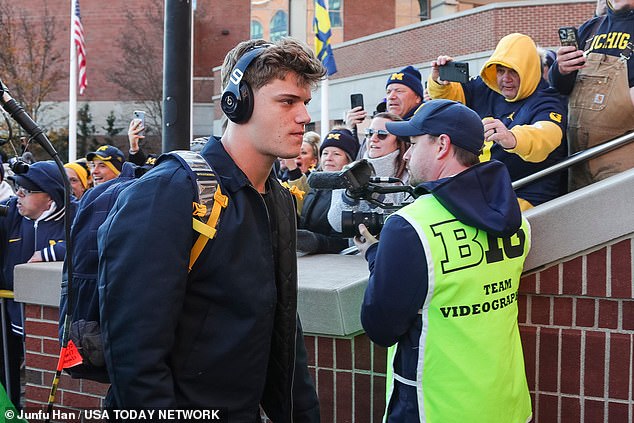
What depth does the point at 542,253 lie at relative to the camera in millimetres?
3273

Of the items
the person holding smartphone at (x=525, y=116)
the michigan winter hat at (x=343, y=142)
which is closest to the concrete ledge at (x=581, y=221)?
the person holding smartphone at (x=525, y=116)

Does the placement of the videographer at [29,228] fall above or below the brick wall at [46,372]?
above

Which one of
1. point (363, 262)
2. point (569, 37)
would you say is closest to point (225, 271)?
point (363, 262)

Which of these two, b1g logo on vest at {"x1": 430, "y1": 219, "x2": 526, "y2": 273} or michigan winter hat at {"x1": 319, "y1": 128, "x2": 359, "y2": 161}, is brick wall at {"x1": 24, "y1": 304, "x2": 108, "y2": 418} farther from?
michigan winter hat at {"x1": 319, "y1": 128, "x2": 359, "y2": 161}

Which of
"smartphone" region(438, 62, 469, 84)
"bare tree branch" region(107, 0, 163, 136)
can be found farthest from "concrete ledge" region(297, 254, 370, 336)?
"bare tree branch" region(107, 0, 163, 136)

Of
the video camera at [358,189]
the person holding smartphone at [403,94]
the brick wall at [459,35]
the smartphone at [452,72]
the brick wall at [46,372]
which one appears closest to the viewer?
the video camera at [358,189]

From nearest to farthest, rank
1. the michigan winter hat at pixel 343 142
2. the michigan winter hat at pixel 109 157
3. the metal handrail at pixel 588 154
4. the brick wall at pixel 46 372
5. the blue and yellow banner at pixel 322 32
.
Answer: the metal handrail at pixel 588 154, the brick wall at pixel 46 372, the michigan winter hat at pixel 343 142, the michigan winter hat at pixel 109 157, the blue and yellow banner at pixel 322 32

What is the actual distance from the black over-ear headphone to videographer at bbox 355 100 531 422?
73 cm

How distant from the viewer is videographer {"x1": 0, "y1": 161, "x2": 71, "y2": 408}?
566 centimetres

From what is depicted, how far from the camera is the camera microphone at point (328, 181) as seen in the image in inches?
130

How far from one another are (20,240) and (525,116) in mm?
4001

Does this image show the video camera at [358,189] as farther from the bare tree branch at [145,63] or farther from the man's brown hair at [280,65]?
the bare tree branch at [145,63]

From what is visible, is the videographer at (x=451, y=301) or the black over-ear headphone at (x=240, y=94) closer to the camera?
the black over-ear headphone at (x=240, y=94)

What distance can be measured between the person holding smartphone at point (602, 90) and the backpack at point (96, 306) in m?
2.57
